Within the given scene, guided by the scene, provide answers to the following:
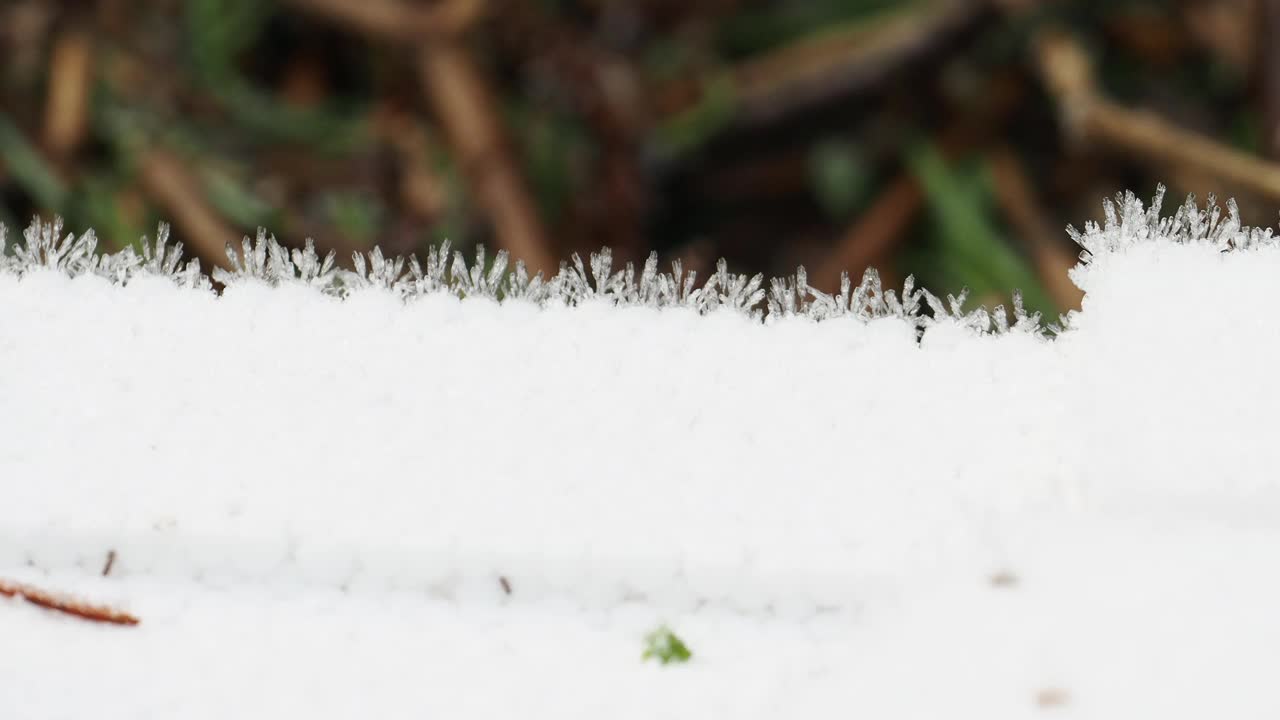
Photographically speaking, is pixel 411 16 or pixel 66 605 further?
pixel 411 16

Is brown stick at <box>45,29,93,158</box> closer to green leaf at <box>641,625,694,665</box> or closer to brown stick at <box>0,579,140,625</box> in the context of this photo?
brown stick at <box>0,579,140,625</box>

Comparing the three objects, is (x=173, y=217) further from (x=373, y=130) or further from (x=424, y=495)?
(x=424, y=495)

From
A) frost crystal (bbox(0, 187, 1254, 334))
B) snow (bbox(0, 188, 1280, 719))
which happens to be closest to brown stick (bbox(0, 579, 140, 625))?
snow (bbox(0, 188, 1280, 719))

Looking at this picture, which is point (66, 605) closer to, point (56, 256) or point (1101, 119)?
point (56, 256)

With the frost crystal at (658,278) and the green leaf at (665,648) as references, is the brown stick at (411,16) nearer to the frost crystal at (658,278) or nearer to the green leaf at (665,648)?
the frost crystal at (658,278)

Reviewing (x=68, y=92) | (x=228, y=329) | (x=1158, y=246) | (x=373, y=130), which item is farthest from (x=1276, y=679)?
(x=68, y=92)

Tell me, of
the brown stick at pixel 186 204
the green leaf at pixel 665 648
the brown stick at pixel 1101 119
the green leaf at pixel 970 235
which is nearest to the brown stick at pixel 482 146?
the brown stick at pixel 186 204

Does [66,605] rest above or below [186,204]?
below

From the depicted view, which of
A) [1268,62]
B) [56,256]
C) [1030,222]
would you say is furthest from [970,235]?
[56,256]
